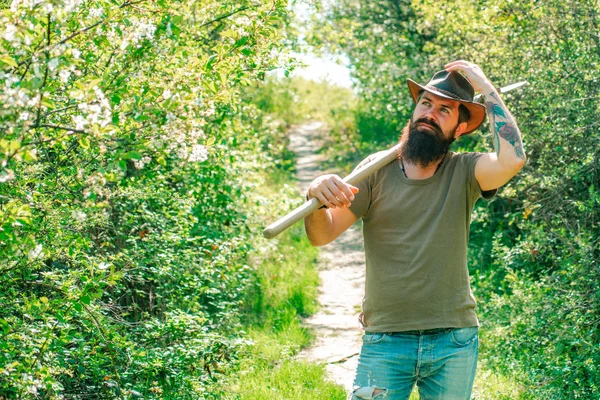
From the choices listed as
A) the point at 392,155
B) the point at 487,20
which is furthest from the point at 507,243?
the point at 392,155

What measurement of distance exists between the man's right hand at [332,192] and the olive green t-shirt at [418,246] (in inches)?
11.9

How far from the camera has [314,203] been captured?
301 cm

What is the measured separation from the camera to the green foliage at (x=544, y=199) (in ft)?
15.7

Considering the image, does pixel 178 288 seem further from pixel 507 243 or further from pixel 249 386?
pixel 507 243

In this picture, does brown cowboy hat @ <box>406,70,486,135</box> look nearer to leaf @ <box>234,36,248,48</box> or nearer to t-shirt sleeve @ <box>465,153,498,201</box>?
t-shirt sleeve @ <box>465,153,498,201</box>

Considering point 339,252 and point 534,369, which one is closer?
point 534,369

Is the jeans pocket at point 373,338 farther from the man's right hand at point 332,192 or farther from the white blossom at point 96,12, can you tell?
the white blossom at point 96,12

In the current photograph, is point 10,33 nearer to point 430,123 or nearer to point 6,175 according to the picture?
point 6,175

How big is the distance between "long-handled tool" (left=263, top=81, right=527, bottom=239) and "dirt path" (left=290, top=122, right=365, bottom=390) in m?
2.23

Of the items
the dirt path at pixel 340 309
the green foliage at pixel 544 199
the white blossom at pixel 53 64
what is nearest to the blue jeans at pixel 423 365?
the green foliage at pixel 544 199

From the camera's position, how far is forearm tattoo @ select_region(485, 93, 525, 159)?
126 inches

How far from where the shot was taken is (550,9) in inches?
231

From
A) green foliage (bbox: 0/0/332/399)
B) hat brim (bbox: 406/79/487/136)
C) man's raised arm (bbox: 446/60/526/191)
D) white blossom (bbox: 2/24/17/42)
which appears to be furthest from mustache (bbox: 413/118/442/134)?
white blossom (bbox: 2/24/17/42)

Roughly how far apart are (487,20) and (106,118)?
15.9 ft
